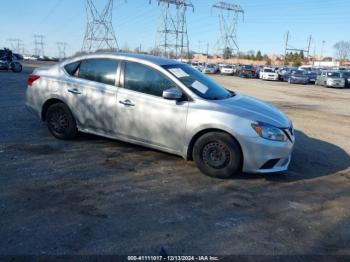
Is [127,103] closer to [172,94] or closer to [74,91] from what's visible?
[172,94]

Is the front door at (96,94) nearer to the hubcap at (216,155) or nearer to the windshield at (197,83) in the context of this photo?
the windshield at (197,83)

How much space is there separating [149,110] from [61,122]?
6.33 feet

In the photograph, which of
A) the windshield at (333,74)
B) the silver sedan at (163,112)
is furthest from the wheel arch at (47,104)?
the windshield at (333,74)

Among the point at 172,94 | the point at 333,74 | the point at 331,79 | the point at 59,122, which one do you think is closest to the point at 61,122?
the point at 59,122

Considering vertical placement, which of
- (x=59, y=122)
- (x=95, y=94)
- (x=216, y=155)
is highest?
(x=95, y=94)

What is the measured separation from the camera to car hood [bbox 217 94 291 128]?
543 cm

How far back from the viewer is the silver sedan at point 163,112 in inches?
211

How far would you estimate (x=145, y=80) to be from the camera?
6.02 meters

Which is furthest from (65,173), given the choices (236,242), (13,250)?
(236,242)

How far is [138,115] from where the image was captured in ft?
19.4

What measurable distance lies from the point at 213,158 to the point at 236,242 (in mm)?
1902

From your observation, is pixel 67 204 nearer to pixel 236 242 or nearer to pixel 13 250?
pixel 13 250

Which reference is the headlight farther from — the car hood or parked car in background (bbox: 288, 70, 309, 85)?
parked car in background (bbox: 288, 70, 309, 85)

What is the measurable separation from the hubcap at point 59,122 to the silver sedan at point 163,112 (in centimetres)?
2
